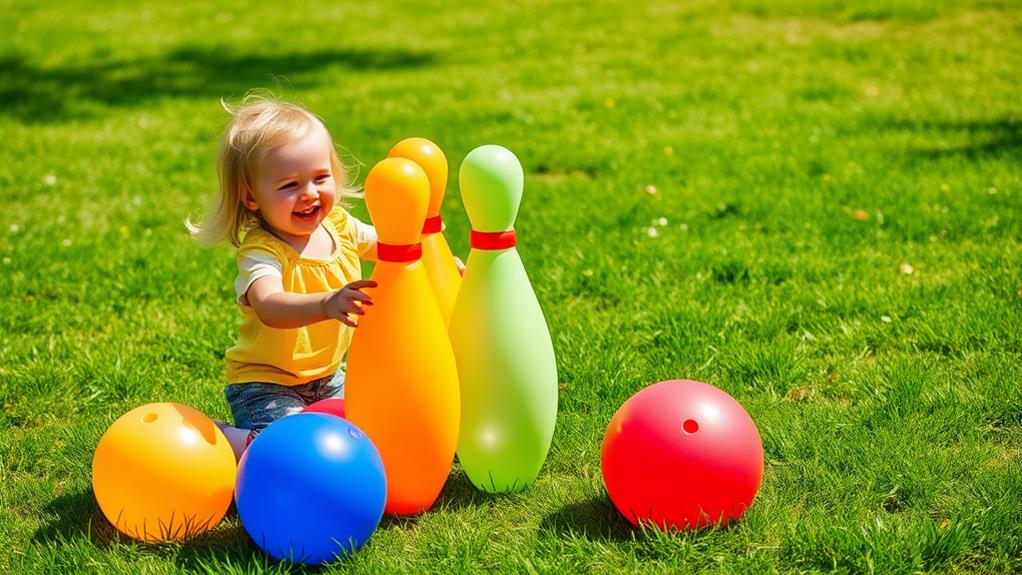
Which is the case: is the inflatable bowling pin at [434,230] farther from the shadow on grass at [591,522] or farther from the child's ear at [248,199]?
the shadow on grass at [591,522]

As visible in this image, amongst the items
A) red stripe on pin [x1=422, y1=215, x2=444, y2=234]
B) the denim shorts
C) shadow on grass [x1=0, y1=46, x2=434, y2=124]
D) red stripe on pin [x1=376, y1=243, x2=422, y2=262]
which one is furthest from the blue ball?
shadow on grass [x1=0, y1=46, x2=434, y2=124]

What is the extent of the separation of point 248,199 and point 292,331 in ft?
1.34

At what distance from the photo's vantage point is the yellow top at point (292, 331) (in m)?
3.10

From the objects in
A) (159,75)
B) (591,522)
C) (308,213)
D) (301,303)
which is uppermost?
(308,213)

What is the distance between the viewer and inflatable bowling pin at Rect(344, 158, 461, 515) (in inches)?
107

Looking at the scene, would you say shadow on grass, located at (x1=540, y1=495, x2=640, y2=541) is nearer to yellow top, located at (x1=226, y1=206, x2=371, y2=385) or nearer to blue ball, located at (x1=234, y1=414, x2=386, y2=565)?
blue ball, located at (x1=234, y1=414, x2=386, y2=565)

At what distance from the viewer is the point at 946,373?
3572 mm

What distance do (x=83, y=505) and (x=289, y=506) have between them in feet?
2.77

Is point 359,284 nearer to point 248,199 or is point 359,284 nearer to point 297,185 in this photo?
point 297,185

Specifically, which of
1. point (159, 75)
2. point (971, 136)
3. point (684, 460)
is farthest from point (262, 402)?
point (159, 75)

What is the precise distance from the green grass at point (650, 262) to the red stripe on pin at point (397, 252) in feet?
2.31

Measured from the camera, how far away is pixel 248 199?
312 centimetres

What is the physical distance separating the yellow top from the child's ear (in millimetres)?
67

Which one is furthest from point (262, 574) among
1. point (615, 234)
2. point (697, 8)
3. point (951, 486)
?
point (697, 8)
